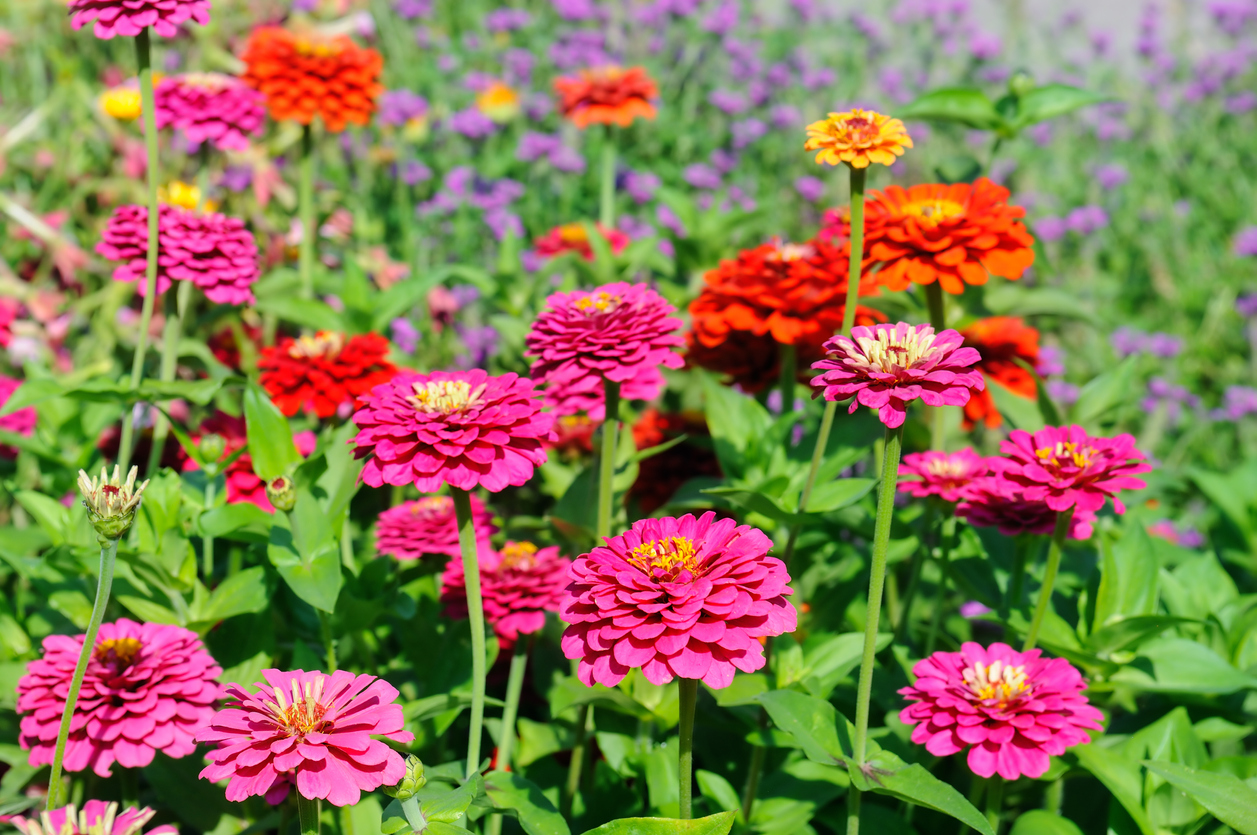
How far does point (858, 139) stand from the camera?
4.50 feet

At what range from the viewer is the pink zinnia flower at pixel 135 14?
1.56 m

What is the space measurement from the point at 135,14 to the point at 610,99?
1.31 meters

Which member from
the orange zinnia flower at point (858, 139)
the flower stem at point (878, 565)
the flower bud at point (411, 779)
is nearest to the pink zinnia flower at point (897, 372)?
the flower stem at point (878, 565)

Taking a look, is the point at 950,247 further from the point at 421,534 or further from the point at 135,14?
the point at 135,14

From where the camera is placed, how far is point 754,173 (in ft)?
14.8

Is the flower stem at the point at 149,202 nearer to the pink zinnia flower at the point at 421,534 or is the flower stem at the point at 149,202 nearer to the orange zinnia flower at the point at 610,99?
the pink zinnia flower at the point at 421,534

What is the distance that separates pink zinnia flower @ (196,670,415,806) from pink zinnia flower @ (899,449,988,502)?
2.98ft

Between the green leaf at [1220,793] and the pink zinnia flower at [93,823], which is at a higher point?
the pink zinnia flower at [93,823]

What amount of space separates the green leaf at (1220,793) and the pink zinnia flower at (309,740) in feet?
3.01

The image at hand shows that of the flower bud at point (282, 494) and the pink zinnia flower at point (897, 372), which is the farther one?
the flower bud at point (282, 494)

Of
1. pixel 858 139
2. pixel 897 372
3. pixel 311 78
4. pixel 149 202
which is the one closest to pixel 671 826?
pixel 897 372

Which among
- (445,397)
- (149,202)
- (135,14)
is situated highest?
(135,14)

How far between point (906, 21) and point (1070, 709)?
4.83 m

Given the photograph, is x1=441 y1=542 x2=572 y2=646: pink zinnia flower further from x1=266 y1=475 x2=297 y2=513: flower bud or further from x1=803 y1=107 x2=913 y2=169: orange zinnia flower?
x1=803 y1=107 x2=913 y2=169: orange zinnia flower
